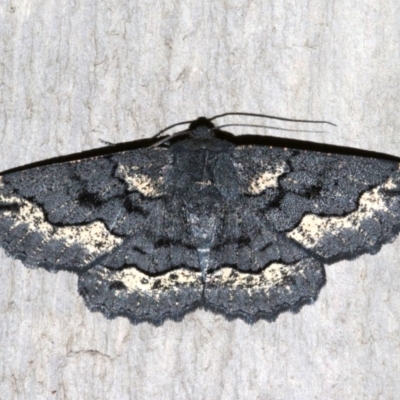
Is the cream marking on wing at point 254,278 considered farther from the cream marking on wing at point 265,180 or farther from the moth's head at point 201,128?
the moth's head at point 201,128

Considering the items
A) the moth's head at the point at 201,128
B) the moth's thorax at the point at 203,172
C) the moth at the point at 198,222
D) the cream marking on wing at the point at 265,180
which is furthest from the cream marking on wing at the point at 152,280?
the moth's head at the point at 201,128

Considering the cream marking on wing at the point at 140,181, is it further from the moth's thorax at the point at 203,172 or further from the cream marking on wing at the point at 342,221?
the cream marking on wing at the point at 342,221

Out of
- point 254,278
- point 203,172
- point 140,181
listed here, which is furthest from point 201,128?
point 254,278

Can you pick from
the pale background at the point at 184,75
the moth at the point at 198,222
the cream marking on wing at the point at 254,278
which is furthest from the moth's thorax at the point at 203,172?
the cream marking on wing at the point at 254,278

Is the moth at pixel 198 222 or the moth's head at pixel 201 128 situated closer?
the moth at pixel 198 222

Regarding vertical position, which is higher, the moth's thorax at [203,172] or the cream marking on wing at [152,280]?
the moth's thorax at [203,172]

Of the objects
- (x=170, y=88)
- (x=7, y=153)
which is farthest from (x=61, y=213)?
(x=170, y=88)

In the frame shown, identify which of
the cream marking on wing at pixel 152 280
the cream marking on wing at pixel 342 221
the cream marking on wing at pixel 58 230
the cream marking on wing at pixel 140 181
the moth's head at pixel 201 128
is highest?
the moth's head at pixel 201 128
